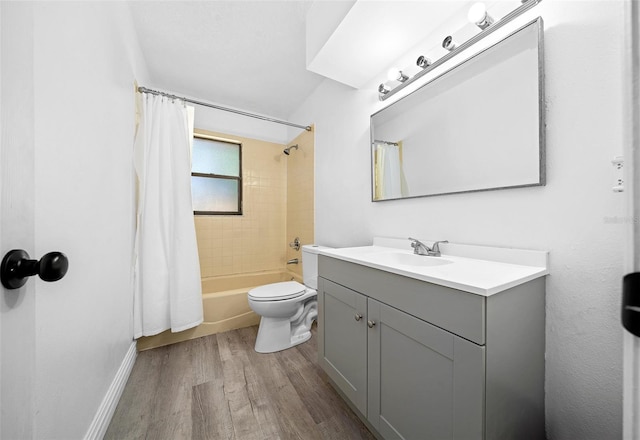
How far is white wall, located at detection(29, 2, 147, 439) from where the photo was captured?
0.75 meters

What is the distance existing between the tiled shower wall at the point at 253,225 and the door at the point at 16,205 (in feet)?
7.31

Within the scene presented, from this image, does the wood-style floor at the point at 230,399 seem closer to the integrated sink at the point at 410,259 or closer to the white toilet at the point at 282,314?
the white toilet at the point at 282,314

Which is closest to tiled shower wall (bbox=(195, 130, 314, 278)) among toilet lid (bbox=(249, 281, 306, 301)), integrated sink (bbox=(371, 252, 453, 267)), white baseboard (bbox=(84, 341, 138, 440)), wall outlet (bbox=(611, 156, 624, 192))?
toilet lid (bbox=(249, 281, 306, 301))

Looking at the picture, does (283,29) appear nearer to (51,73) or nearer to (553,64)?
(51,73)

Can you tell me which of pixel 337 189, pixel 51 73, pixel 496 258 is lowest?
pixel 496 258

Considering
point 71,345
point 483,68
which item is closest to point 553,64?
point 483,68

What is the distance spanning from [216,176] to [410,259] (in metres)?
2.38

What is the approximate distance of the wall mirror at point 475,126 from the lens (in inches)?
37.7

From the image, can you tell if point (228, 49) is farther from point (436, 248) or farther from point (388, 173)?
point (436, 248)

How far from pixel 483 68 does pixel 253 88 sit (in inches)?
82.3

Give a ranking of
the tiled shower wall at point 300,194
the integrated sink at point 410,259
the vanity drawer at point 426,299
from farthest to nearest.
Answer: the tiled shower wall at point 300,194, the integrated sink at point 410,259, the vanity drawer at point 426,299

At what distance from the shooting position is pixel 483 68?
110 centimetres

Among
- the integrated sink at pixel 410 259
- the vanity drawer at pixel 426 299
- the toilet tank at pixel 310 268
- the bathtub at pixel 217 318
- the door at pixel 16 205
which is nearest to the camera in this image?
the door at pixel 16 205

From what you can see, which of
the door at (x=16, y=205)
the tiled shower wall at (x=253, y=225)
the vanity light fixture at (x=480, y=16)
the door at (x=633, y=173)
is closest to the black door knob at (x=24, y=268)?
the door at (x=16, y=205)
